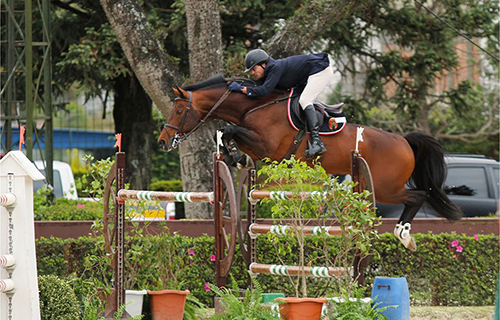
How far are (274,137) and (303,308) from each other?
2696 millimetres

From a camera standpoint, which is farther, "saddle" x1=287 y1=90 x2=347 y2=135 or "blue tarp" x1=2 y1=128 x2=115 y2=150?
"blue tarp" x1=2 y1=128 x2=115 y2=150

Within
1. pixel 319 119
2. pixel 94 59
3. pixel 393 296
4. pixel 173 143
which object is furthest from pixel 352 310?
pixel 94 59

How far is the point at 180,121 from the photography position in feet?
26.4

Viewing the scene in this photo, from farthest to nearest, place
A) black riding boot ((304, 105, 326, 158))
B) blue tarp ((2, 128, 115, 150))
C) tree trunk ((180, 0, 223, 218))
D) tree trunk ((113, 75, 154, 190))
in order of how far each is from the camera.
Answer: blue tarp ((2, 128, 115, 150))
tree trunk ((113, 75, 154, 190))
tree trunk ((180, 0, 223, 218))
black riding boot ((304, 105, 326, 158))

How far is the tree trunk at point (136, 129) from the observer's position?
57.0 feet

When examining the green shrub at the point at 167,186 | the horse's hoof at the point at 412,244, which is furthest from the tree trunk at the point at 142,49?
the green shrub at the point at 167,186

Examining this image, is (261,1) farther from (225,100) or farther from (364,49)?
(225,100)

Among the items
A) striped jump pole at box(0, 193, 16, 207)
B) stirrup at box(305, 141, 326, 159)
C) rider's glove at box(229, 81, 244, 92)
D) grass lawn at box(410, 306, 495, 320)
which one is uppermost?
rider's glove at box(229, 81, 244, 92)

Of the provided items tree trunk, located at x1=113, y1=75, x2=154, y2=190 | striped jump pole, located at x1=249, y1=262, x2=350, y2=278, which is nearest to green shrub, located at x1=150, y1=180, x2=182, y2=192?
tree trunk, located at x1=113, y1=75, x2=154, y2=190

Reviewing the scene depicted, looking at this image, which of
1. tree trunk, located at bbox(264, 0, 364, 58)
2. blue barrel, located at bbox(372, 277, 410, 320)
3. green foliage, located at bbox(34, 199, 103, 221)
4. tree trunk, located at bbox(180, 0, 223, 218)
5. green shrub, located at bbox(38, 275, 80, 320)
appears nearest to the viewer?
green shrub, located at bbox(38, 275, 80, 320)

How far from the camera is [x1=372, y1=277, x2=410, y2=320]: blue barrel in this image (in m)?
6.32

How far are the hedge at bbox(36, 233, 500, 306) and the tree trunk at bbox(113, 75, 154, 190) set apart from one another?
8338mm

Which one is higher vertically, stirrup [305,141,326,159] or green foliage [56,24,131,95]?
green foliage [56,24,131,95]

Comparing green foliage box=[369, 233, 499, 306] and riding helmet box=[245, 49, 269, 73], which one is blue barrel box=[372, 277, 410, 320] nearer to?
green foliage box=[369, 233, 499, 306]
